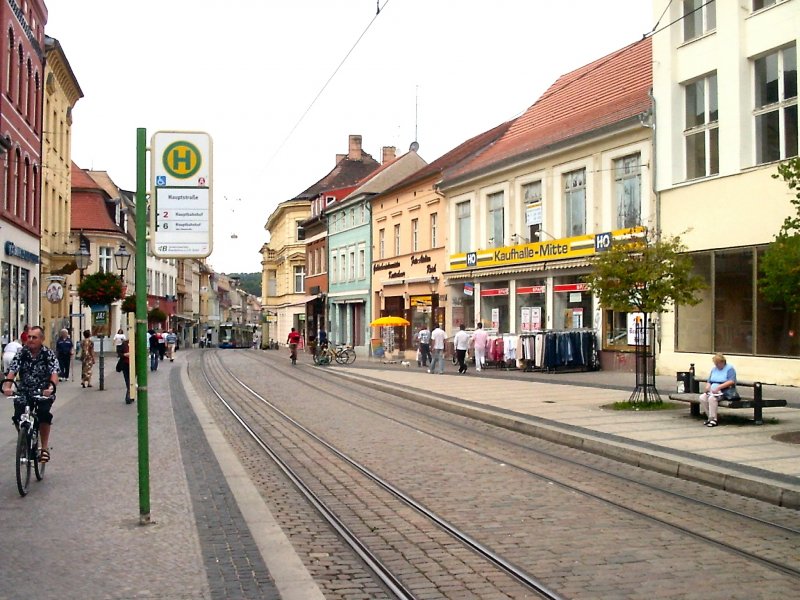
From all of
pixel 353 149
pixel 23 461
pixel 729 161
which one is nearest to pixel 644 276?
pixel 729 161

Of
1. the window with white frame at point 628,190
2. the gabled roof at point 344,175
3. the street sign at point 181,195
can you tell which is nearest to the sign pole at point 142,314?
the street sign at point 181,195

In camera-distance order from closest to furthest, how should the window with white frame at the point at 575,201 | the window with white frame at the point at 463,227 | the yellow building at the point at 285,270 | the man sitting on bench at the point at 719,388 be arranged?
the man sitting on bench at the point at 719,388 < the window with white frame at the point at 575,201 < the window with white frame at the point at 463,227 < the yellow building at the point at 285,270

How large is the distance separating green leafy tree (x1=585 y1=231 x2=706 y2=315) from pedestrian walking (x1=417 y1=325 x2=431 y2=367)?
17.9m

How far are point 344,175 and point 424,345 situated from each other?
42.4 metres

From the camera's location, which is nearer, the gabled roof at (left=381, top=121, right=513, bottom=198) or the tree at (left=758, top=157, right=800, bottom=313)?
the tree at (left=758, top=157, right=800, bottom=313)

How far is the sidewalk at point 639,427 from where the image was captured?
10.1 meters

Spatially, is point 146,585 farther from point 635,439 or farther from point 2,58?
point 2,58

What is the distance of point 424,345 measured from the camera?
3547cm

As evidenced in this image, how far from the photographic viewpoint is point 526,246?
32.5 metres

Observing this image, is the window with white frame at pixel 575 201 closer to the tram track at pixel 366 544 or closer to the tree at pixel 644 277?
the tree at pixel 644 277

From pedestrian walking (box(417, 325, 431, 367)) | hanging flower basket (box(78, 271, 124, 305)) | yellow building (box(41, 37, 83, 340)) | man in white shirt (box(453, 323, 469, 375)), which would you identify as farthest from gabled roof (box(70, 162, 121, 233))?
man in white shirt (box(453, 323, 469, 375))

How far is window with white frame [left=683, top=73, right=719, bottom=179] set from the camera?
23125mm

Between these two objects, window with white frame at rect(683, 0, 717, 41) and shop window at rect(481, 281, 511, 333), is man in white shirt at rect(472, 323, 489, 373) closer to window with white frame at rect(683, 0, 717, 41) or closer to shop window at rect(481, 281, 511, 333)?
shop window at rect(481, 281, 511, 333)

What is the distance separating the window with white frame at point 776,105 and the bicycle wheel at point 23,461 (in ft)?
57.5
